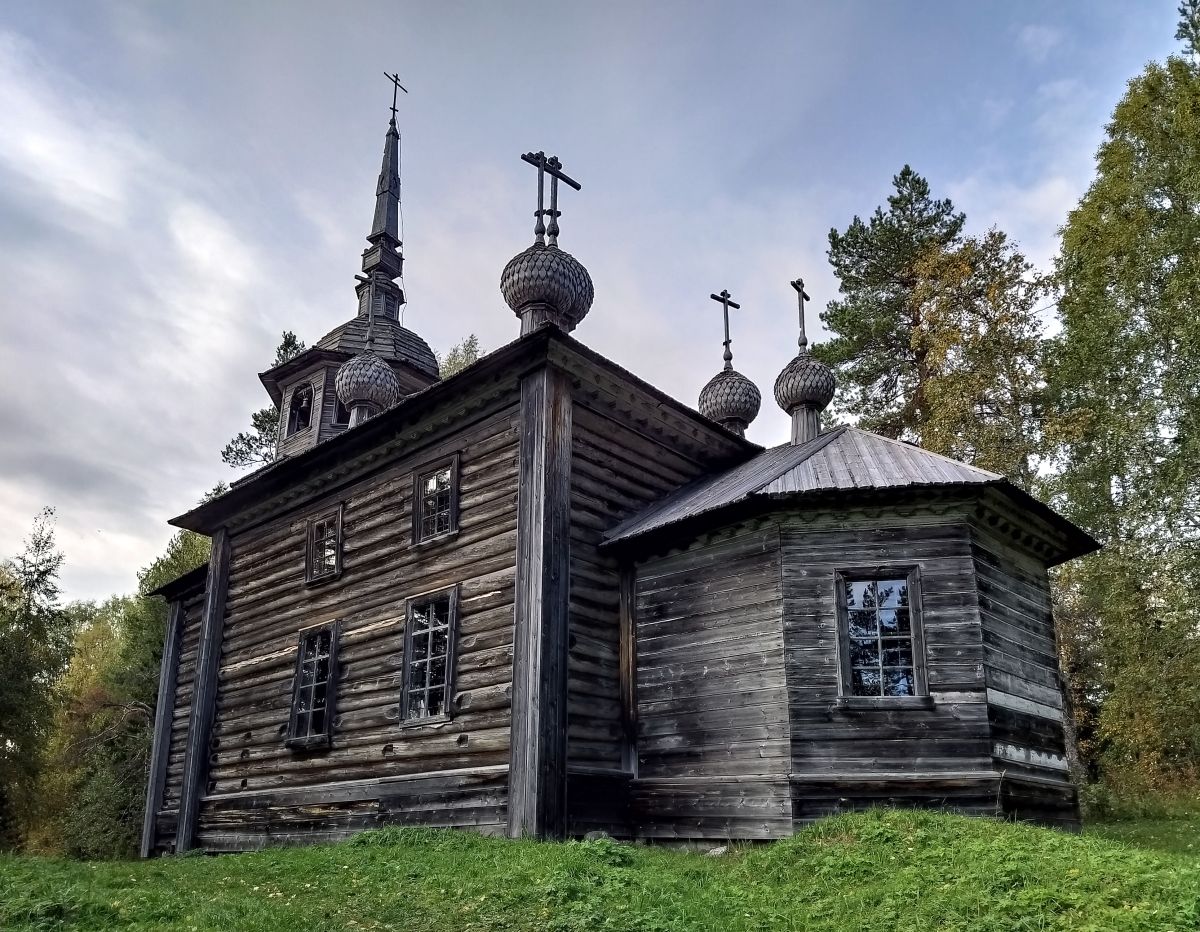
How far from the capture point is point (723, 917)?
7859 mm

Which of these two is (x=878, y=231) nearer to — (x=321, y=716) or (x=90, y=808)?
(x=321, y=716)

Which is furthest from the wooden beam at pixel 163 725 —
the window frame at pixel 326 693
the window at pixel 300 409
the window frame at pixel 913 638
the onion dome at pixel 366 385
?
the window frame at pixel 913 638

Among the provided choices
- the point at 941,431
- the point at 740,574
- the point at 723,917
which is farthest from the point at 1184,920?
the point at 941,431

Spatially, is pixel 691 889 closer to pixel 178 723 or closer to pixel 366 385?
pixel 366 385

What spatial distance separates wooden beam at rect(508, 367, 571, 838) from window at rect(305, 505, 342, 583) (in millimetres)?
4955

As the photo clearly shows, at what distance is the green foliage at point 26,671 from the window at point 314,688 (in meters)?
17.1

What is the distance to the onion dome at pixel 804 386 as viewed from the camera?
17.2 m

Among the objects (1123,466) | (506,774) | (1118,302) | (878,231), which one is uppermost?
(878,231)

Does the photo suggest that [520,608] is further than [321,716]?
No

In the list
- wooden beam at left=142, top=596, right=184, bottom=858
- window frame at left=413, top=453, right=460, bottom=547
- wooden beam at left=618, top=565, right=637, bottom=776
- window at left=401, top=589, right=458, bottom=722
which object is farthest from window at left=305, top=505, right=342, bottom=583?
wooden beam at left=142, top=596, right=184, bottom=858

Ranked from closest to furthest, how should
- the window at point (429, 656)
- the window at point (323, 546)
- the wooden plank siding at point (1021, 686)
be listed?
the wooden plank siding at point (1021, 686)
the window at point (429, 656)
the window at point (323, 546)

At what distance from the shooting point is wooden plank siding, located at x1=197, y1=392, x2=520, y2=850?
12.8 m

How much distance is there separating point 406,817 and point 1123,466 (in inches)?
601

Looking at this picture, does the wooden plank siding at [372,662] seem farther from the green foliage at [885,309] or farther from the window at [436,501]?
the green foliage at [885,309]
